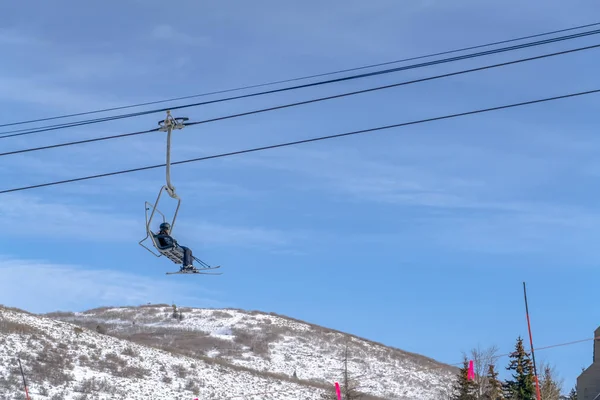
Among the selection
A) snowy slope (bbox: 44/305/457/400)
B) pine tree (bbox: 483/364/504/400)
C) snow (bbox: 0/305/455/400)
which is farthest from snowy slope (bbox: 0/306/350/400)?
pine tree (bbox: 483/364/504/400)

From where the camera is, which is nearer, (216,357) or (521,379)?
(521,379)

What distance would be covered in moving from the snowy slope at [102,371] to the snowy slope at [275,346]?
16.7ft

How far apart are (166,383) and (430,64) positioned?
46.5 meters

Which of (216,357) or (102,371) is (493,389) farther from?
(216,357)

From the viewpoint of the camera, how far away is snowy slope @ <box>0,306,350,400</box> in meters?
52.8

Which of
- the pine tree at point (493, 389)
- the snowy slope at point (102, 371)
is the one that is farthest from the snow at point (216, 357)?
the pine tree at point (493, 389)

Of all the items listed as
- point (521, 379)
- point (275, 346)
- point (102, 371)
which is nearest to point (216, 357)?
point (275, 346)

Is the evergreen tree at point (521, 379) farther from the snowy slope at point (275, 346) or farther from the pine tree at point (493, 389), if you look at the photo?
the snowy slope at point (275, 346)

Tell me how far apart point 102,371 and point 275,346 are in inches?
1228

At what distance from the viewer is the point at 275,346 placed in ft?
288

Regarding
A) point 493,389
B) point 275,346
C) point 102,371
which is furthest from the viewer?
point 275,346

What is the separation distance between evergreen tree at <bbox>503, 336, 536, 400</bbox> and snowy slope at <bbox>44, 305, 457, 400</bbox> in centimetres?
1819

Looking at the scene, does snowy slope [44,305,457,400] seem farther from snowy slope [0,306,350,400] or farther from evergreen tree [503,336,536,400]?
evergreen tree [503,336,536,400]

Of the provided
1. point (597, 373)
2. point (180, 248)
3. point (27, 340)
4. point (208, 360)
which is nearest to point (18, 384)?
point (27, 340)
